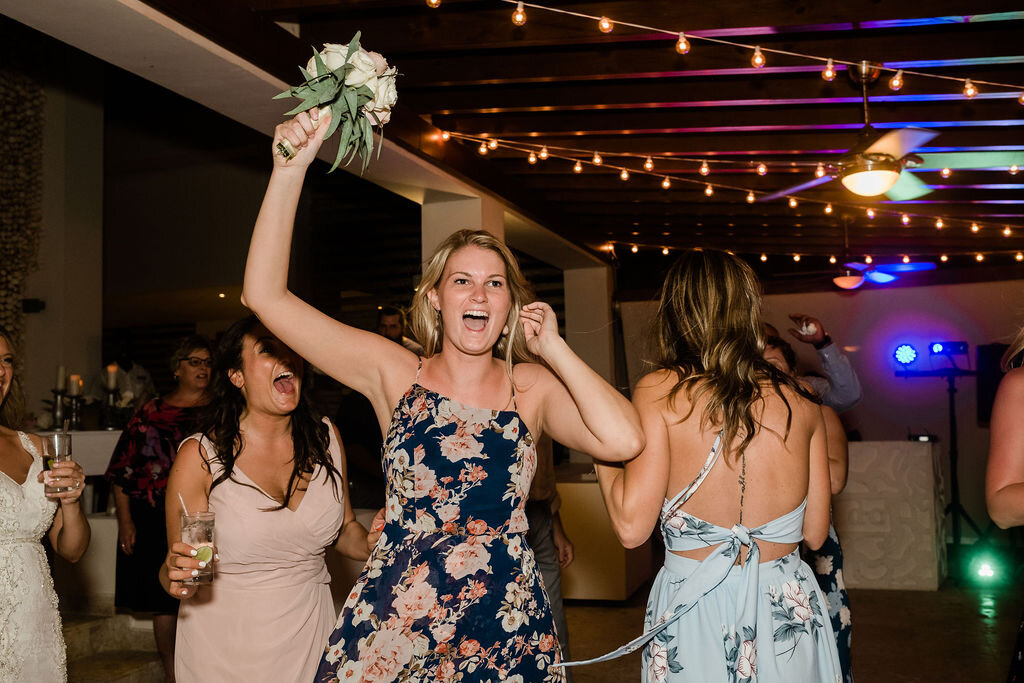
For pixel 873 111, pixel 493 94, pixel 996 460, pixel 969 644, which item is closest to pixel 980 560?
pixel 969 644

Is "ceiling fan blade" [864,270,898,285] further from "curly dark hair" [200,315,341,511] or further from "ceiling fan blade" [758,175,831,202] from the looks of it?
"curly dark hair" [200,315,341,511]

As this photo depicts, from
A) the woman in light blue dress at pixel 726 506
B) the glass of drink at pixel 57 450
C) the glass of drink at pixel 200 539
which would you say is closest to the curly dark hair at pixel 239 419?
the glass of drink at pixel 57 450

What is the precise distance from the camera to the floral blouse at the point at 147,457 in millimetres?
4176

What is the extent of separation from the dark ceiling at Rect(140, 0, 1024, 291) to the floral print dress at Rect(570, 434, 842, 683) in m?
2.70

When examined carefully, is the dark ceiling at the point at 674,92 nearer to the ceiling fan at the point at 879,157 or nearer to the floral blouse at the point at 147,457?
the ceiling fan at the point at 879,157

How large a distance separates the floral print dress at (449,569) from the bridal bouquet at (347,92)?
57 cm

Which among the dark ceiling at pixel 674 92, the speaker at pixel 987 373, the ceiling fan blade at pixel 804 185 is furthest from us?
the speaker at pixel 987 373

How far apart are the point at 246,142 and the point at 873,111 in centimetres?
669

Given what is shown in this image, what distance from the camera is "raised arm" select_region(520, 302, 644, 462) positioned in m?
1.91

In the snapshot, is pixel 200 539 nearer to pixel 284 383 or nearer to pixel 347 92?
pixel 284 383

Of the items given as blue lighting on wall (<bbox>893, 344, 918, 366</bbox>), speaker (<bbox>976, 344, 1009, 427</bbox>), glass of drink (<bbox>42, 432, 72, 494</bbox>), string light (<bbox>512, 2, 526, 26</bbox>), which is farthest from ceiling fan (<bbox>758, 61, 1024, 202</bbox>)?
blue lighting on wall (<bbox>893, 344, 918, 366</bbox>)

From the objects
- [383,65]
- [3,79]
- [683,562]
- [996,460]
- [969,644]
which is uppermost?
[3,79]

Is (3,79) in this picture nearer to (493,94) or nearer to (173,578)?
(493,94)

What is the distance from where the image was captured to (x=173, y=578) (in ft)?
6.43
